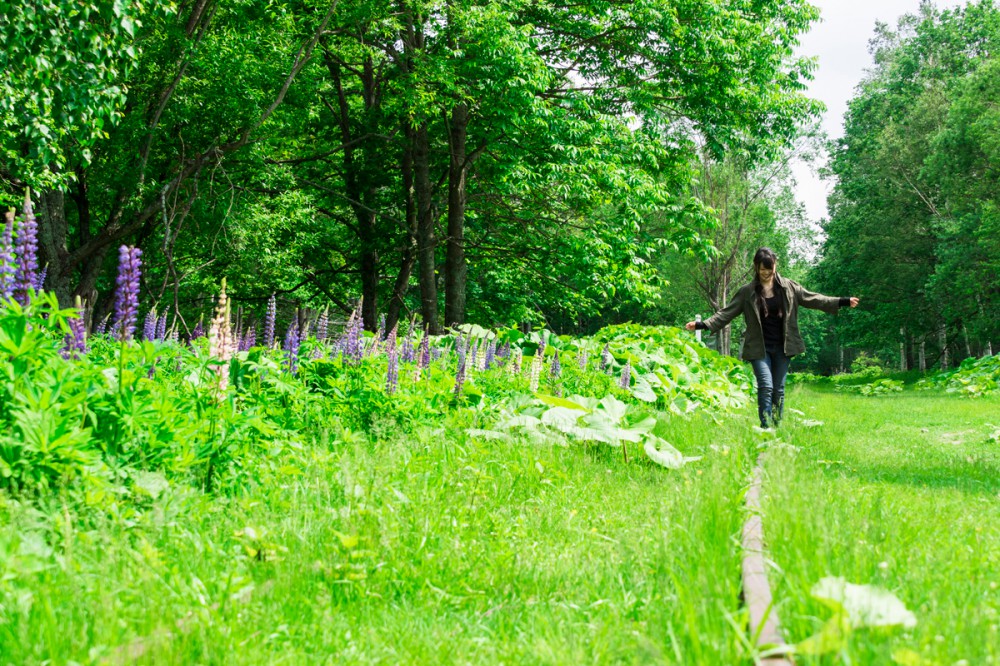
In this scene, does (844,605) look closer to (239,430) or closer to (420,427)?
(239,430)

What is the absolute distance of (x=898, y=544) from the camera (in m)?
3.57

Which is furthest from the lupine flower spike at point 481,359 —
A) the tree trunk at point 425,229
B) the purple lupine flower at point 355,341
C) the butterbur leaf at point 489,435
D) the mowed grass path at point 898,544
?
the tree trunk at point 425,229

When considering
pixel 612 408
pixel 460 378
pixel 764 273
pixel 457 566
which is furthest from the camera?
pixel 764 273

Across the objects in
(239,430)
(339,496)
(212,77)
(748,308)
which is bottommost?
(339,496)

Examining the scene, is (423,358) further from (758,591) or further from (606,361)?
(758,591)

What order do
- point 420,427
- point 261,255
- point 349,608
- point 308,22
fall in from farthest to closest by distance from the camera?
point 261,255 → point 308,22 → point 420,427 → point 349,608

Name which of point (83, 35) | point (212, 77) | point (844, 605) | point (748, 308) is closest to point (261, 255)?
point (212, 77)

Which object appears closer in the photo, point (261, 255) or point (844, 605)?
point (844, 605)

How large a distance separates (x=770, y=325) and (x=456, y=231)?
1152 cm

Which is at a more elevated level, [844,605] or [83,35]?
[83,35]


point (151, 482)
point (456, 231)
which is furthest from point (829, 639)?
point (456, 231)

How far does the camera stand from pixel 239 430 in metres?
4.27

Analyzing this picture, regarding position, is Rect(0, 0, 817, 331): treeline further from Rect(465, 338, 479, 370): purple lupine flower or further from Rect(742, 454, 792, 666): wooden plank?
Rect(742, 454, 792, 666): wooden plank

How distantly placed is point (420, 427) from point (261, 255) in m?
14.1
